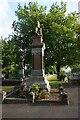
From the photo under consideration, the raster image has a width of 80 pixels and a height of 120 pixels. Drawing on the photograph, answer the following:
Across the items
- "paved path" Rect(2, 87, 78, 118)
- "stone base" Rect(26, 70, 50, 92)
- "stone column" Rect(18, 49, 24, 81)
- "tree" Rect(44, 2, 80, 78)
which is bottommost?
"paved path" Rect(2, 87, 78, 118)

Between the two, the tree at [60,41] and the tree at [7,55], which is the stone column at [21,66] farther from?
the tree at [60,41]

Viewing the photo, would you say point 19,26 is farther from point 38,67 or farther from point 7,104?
point 7,104

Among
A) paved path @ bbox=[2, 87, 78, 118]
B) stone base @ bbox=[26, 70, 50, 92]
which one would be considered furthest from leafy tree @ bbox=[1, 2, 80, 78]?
paved path @ bbox=[2, 87, 78, 118]

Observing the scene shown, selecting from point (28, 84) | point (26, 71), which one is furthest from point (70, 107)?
point (26, 71)

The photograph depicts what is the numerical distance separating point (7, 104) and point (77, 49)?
27.4 m

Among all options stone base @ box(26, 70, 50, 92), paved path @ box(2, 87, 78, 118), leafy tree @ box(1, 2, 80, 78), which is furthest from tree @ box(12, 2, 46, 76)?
paved path @ box(2, 87, 78, 118)

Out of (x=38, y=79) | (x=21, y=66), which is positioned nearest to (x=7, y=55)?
(x=21, y=66)

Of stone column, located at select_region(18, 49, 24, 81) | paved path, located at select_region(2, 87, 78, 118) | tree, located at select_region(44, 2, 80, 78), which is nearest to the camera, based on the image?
paved path, located at select_region(2, 87, 78, 118)

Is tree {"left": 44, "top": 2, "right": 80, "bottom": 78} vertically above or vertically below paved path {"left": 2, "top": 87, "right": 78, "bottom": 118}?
above

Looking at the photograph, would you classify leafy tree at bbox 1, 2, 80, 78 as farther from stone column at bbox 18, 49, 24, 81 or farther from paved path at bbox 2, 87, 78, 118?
paved path at bbox 2, 87, 78, 118

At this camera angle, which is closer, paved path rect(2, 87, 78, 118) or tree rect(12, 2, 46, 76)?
paved path rect(2, 87, 78, 118)

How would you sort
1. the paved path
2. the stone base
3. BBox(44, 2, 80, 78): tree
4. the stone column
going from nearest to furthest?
the paved path
the stone base
the stone column
BBox(44, 2, 80, 78): tree

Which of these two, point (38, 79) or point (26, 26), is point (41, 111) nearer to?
point (38, 79)

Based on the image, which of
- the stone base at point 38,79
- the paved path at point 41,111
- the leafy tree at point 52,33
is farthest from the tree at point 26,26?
the paved path at point 41,111
